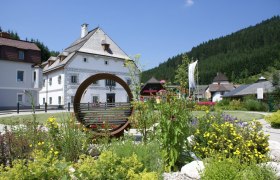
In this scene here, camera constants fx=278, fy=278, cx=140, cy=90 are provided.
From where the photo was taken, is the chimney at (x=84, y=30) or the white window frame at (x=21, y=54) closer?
the white window frame at (x=21, y=54)

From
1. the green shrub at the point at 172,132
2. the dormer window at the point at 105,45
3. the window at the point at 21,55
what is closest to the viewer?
the green shrub at the point at 172,132

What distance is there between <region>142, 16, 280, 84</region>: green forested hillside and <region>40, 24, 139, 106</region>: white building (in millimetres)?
62307

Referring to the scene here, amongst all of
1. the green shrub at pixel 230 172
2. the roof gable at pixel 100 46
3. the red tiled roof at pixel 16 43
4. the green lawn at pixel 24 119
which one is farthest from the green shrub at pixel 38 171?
the roof gable at pixel 100 46

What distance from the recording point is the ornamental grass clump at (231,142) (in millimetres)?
5250

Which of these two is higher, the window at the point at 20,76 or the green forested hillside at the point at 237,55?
the green forested hillside at the point at 237,55

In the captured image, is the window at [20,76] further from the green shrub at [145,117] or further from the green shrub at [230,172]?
the green shrub at [230,172]

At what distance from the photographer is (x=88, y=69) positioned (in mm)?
39719

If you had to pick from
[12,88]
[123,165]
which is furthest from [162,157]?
[12,88]

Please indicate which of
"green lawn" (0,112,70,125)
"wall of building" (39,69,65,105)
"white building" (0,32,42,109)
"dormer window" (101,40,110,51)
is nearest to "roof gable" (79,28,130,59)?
"dormer window" (101,40,110,51)

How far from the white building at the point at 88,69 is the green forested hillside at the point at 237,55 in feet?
204

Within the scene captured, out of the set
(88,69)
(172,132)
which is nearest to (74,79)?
(88,69)

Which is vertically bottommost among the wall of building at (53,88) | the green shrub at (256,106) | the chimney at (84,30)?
the green shrub at (256,106)

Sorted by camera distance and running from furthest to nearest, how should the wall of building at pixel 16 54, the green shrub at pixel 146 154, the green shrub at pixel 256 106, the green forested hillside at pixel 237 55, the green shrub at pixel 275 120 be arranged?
the green forested hillside at pixel 237 55
the wall of building at pixel 16 54
the green shrub at pixel 256 106
the green shrub at pixel 275 120
the green shrub at pixel 146 154

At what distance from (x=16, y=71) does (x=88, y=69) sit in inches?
371
